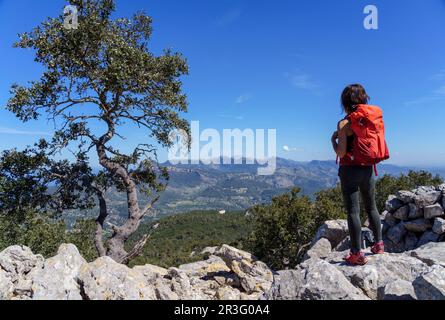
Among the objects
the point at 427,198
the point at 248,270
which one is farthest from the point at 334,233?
the point at 248,270

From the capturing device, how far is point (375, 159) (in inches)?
324

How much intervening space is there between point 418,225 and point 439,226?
121 centimetres

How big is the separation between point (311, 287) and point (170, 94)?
10.6m

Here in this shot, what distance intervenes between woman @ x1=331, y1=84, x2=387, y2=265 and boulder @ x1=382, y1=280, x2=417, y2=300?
2234 mm

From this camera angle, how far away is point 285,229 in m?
35.4

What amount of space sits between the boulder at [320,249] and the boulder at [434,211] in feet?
14.5

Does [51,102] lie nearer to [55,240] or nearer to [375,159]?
[375,159]

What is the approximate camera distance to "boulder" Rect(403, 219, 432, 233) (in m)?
14.6

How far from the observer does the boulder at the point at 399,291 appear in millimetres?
6059

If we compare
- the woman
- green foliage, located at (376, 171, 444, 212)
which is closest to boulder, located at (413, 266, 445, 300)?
the woman

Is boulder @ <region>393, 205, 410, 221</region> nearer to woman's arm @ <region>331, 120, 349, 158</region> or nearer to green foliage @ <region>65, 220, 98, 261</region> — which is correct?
woman's arm @ <region>331, 120, 349, 158</region>

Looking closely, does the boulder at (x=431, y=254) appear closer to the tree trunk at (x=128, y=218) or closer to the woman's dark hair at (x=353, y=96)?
the woman's dark hair at (x=353, y=96)

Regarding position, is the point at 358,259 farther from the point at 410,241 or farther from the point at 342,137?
the point at 410,241
